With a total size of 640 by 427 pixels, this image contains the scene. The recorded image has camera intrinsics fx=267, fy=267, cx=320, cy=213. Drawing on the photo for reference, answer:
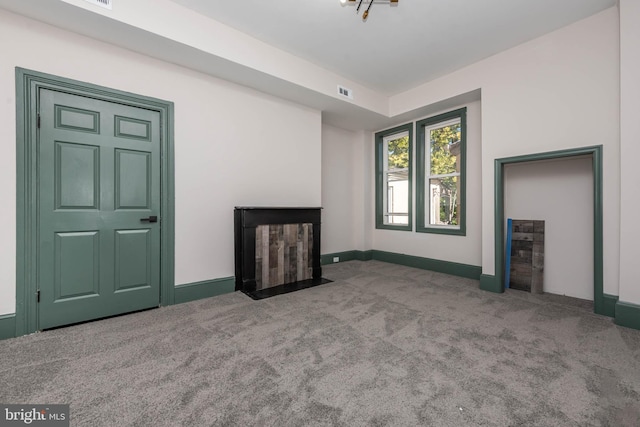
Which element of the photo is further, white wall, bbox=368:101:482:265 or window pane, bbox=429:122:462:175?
window pane, bbox=429:122:462:175

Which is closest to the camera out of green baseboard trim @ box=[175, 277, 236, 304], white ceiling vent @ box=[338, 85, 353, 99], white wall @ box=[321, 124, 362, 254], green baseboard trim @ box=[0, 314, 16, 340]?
green baseboard trim @ box=[0, 314, 16, 340]

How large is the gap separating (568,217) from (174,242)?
4796 mm

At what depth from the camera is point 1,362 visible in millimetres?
1915

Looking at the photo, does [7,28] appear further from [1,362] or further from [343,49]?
[343,49]

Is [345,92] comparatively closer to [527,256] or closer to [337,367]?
[527,256]

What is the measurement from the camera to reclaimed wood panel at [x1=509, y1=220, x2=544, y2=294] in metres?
3.46

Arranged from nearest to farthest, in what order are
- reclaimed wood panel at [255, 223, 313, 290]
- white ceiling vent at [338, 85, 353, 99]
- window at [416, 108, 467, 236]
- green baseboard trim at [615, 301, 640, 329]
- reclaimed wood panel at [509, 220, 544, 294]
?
green baseboard trim at [615, 301, 640, 329] → reclaimed wood panel at [509, 220, 544, 294] → reclaimed wood panel at [255, 223, 313, 290] → white ceiling vent at [338, 85, 353, 99] → window at [416, 108, 467, 236]

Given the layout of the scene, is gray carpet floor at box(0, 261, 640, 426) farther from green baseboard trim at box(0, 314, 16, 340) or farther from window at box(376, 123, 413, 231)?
window at box(376, 123, 413, 231)

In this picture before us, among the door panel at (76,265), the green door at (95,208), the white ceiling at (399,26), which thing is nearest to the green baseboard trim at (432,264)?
the white ceiling at (399,26)

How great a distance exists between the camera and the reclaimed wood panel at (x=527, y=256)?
3.46m

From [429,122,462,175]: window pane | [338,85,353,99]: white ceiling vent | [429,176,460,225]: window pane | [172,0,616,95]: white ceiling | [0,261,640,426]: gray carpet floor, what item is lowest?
[0,261,640,426]: gray carpet floor

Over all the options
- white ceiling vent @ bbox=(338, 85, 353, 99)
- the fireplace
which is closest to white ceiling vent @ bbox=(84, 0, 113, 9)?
the fireplace

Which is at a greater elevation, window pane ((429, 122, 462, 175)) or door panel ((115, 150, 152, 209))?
window pane ((429, 122, 462, 175))

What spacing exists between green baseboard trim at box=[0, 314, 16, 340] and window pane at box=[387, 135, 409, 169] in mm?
5564
